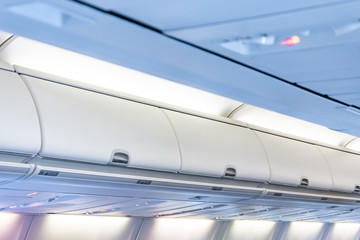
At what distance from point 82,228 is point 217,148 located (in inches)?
187

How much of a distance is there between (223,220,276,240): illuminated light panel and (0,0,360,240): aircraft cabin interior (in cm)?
252

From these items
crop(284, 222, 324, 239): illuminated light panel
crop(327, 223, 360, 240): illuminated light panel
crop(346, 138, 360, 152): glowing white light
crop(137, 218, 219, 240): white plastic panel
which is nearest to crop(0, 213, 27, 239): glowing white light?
crop(137, 218, 219, 240): white plastic panel

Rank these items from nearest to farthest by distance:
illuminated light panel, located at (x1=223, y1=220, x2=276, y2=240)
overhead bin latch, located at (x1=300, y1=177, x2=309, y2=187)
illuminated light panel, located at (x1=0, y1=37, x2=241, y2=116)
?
illuminated light panel, located at (x1=0, y1=37, x2=241, y2=116) < overhead bin latch, located at (x1=300, y1=177, x2=309, y2=187) < illuminated light panel, located at (x1=223, y1=220, x2=276, y2=240)

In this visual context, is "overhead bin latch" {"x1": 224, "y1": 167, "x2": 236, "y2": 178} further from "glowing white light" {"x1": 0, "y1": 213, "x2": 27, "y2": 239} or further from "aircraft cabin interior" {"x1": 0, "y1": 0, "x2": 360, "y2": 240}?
"glowing white light" {"x1": 0, "y1": 213, "x2": 27, "y2": 239}

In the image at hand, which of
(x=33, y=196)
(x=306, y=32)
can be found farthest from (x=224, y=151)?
A: (x=306, y=32)

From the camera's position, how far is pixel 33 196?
620 centimetres

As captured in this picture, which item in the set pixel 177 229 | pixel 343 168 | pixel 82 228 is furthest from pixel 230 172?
pixel 177 229

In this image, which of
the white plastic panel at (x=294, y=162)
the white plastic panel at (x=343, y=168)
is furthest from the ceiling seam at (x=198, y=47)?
the white plastic panel at (x=343, y=168)

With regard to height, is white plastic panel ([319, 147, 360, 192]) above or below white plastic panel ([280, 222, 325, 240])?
below

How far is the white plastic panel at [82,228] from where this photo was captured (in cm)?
906

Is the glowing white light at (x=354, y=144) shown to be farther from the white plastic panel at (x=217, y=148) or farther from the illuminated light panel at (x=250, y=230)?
the illuminated light panel at (x=250, y=230)

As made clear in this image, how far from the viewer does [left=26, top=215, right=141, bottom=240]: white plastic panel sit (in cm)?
906

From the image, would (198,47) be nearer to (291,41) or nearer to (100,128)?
(291,41)

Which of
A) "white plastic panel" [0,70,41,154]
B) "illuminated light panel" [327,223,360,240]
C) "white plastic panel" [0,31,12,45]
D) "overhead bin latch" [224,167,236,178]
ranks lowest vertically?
"white plastic panel" [0,70,41,154]
